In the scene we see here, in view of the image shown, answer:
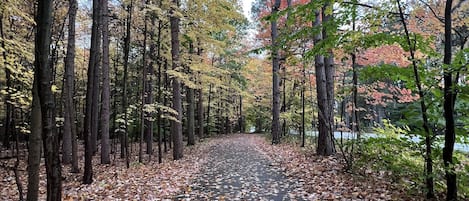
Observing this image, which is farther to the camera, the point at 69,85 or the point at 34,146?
the point at 69,85

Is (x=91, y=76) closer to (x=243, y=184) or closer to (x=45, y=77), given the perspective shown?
(x=243, y=184)

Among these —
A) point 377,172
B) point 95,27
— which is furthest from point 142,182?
point 377,172

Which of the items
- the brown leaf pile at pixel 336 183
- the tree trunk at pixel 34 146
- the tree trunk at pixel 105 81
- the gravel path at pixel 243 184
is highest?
the tree trunk at pixel 105 81

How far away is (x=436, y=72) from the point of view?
13.9ft

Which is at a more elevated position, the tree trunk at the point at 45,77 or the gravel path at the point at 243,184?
the tree trunk at the point at 45,77

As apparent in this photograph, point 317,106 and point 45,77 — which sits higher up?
point 45,77

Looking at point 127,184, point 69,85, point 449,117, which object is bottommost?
point 127,184

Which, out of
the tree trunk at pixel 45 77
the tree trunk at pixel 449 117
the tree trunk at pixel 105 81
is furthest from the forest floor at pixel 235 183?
the tree trunk at pixel 45 77

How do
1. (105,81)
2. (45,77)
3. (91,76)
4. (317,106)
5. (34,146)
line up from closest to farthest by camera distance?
(45,77) < (34,146) < (91,76) < (317,106) < (105,81)

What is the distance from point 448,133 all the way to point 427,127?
0.29 m

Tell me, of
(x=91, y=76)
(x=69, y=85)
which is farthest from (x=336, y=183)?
(x=69, y=85)

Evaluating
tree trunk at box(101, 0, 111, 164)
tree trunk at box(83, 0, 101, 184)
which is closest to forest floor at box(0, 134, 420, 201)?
tree trunk at box(83, 0, 101, 184)

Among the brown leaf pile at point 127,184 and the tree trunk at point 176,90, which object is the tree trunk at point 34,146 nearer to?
the brown leaf pile at point 127,184

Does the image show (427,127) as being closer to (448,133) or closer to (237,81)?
(448,133)
